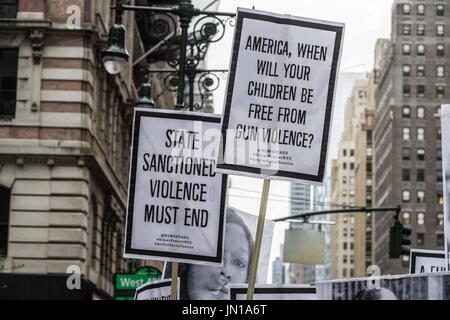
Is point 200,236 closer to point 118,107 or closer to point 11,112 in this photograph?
point 11,112

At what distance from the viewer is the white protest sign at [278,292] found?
11164mm

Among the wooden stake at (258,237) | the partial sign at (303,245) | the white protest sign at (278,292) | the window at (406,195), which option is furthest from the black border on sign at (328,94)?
the window at (406,195)

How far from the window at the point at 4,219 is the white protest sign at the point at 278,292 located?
20.9 meters

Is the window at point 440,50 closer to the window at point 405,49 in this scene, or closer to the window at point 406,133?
the window at point 405,49

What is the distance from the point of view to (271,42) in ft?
28.8

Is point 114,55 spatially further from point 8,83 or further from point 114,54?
point 8,83

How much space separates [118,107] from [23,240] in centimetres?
1073

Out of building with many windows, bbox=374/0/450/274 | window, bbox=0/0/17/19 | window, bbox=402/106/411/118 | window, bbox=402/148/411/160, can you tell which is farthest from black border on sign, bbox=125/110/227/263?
window, bbox=402/106/411/118

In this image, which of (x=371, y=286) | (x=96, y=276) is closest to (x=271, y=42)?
(x=371, y=286)

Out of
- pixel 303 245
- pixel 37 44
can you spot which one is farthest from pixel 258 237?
pixel 37 44

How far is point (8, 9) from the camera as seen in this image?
32406 millimetres

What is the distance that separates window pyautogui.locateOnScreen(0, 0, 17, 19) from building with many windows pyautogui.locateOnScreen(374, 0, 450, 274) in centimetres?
12159

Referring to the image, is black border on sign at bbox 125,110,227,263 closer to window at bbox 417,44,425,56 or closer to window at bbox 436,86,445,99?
window at bbox 436,86,445,99

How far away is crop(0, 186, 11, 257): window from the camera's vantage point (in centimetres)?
3161
